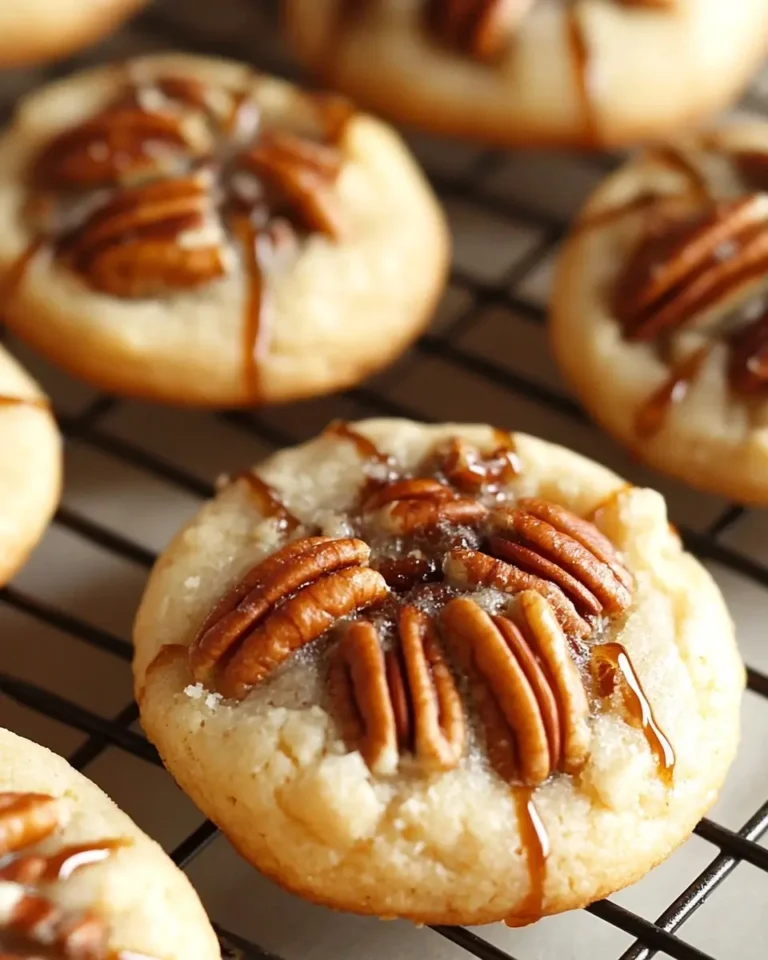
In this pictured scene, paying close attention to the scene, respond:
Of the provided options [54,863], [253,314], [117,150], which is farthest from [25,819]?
[117,150]

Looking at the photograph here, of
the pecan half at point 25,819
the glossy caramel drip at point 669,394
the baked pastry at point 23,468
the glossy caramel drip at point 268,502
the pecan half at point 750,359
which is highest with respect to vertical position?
the pecan half at point 750,359

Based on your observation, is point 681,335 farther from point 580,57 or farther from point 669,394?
point 580,57

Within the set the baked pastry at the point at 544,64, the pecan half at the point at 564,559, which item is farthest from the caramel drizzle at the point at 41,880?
the baked pastry at the point at 544,64

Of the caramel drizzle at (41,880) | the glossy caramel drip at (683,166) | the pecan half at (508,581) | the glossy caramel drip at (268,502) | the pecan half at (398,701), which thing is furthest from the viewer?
the glossy caramel drip at (683,166)

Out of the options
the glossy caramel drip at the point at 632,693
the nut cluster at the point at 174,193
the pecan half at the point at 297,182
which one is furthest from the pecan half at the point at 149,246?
the glossy caramel drip at the point at 632,693

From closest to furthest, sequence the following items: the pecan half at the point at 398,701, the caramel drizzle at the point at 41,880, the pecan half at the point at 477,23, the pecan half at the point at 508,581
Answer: the caramel drizzle at the point at 41,880 < the pecan half at the point at 398,701 < the pecan half at the point at 508,581 < the pecan half at the point at 477,23

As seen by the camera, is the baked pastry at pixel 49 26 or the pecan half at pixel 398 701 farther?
the baked pastry at pixel 49 26

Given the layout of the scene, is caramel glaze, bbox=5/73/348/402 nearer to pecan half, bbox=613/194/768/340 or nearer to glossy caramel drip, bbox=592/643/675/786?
pecan half, bbox=613/194/768/340

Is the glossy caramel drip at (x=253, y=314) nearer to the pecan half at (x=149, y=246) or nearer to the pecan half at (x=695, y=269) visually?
the pecan half at (x=149, y=246)

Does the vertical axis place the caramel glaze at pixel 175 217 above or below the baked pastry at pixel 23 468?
above
